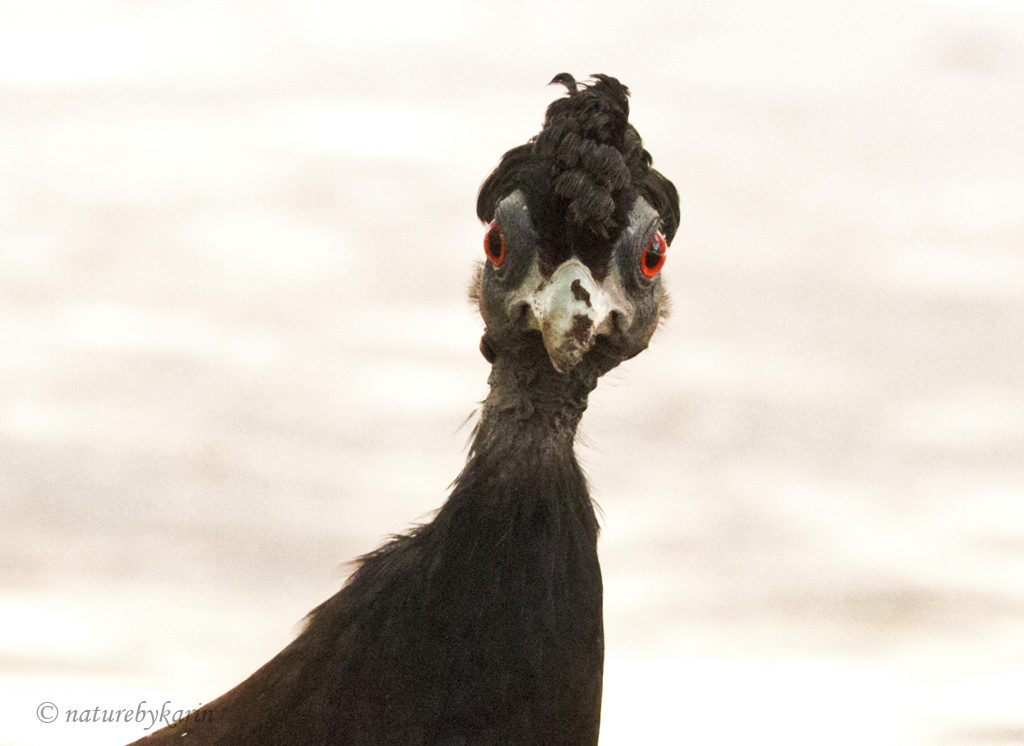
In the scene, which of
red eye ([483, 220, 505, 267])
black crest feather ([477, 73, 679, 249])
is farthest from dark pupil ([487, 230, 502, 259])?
black crest feather ([477, 73, 679, 249])

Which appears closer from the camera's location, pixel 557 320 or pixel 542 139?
pixel 557 320

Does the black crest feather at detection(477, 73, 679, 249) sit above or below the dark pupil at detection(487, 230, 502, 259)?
above

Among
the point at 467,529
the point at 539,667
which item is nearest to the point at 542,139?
the point at 467,529

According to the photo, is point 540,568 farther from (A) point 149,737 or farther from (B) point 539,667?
(A) point 149,737

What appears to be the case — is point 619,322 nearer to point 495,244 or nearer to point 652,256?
point 652,256

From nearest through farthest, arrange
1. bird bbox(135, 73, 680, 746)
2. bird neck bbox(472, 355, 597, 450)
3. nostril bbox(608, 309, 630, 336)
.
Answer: bird bbox(135, 73, 680, 746) < nostril bbox(608, 309, 630, 336) < bird neck bbox(472, 355, 597, 450)

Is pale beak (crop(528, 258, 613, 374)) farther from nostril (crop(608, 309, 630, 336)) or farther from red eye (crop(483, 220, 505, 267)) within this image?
red eye (crop(483, 220, 505, 267))

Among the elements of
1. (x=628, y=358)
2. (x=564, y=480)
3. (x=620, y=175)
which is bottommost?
(x=564, y=480)
